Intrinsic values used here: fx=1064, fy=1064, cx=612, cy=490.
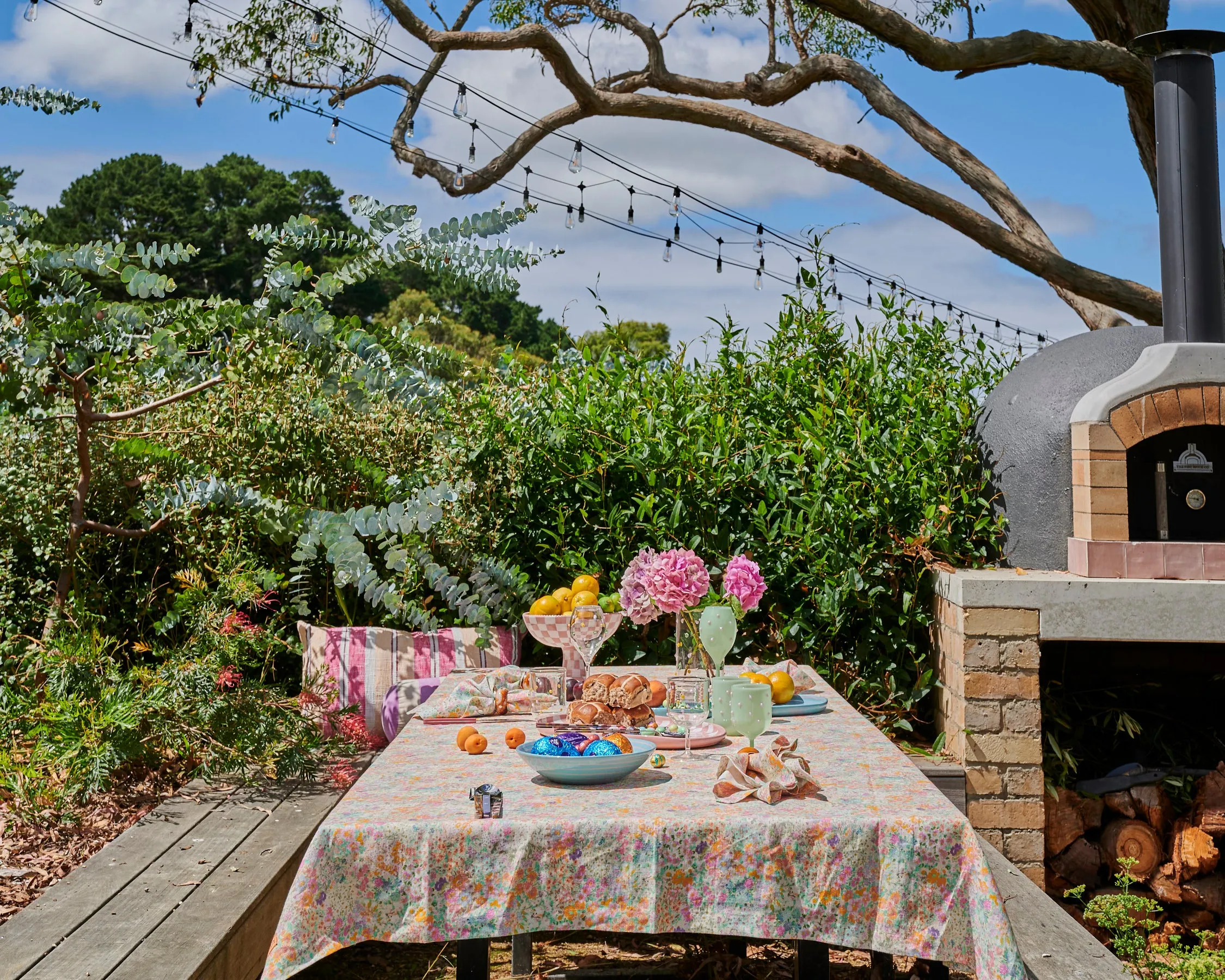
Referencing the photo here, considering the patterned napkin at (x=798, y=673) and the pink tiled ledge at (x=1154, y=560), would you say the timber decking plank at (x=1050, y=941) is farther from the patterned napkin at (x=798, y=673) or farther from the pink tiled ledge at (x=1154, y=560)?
the pink tiled ledge at (x=1154, y=560)

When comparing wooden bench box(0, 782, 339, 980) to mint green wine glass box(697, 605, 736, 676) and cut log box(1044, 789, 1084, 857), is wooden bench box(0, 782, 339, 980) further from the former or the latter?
cut log box(1044, 789, 1084, 857)

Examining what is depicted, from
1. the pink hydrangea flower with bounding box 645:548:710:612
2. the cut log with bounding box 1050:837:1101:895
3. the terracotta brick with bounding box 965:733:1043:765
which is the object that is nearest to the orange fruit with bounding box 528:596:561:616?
the pink hydrangea flower with bounding box 645:548:710:612

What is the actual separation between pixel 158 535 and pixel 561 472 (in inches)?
77.3

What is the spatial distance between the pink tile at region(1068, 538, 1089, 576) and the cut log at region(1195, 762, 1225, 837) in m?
1.06

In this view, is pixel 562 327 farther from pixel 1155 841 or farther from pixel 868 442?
pixel 1155 841

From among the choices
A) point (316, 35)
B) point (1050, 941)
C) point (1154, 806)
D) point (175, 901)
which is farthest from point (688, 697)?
point (316, 35)

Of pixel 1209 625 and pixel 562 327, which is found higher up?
pixel 562 327

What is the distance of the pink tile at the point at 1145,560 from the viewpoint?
4148 mm

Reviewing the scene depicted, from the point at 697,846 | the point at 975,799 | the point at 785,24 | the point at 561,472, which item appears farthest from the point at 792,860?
the point at 785,24

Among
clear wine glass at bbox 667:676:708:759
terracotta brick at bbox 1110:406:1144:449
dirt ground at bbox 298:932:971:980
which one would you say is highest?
terracotta brick at bbox 1110:406:1144:449

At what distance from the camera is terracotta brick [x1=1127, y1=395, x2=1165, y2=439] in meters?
4.12

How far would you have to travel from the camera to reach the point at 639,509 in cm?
454

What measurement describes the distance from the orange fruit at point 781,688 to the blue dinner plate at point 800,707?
0.01 metres

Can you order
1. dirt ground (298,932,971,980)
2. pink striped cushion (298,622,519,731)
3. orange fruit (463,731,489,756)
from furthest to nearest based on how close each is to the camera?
1. pink striped cushion (298,622,519,731)
2. dirt ground (298,932,971,980)
3. orange fruit (463,731,489,756)
